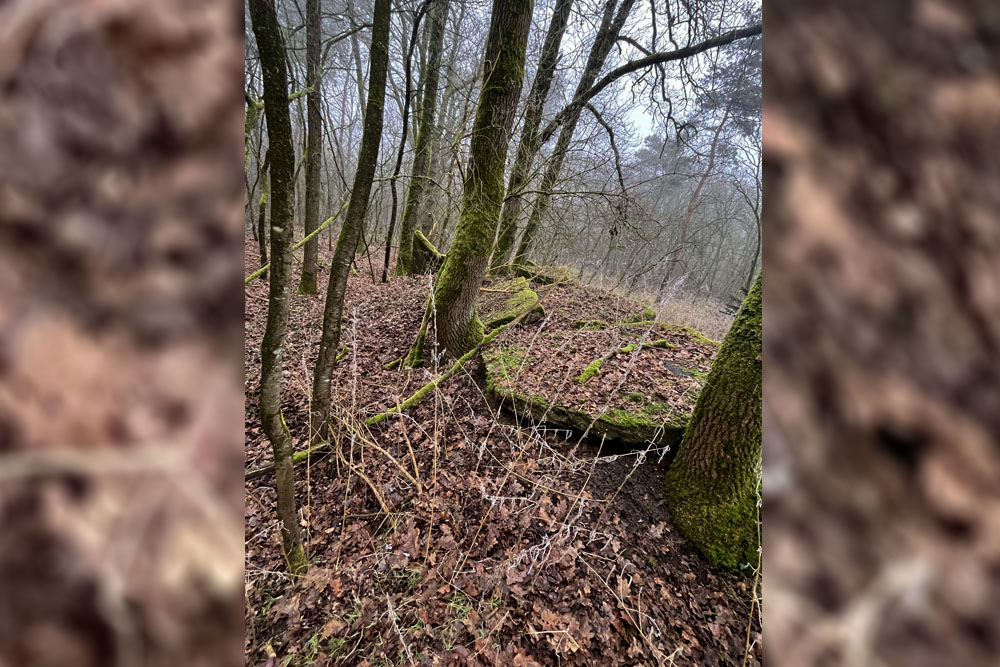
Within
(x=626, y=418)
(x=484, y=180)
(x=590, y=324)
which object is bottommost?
(x=626, y=418)

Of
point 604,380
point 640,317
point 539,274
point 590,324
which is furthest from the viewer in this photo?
point 539,274

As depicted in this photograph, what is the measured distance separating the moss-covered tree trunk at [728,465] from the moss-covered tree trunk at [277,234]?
8.27 feet

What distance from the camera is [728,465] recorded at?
8.48ft

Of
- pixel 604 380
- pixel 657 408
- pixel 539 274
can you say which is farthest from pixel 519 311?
pixel 657 408

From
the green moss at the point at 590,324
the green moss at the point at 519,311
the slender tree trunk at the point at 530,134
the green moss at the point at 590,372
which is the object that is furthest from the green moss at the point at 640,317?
the slender tree trunk at the point at 530,134

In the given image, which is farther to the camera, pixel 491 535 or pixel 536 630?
pixel 491 535

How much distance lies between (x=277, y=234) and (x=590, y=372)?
9.80ft

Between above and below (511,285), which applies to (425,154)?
Result: above

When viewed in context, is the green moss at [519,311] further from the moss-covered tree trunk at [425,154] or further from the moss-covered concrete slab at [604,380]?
the moss-covered tree trunk at [425,154]

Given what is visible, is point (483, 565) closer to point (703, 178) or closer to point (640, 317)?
point (640, 317)
